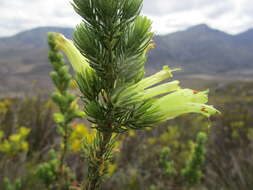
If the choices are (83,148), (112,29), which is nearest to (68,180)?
(83,148)

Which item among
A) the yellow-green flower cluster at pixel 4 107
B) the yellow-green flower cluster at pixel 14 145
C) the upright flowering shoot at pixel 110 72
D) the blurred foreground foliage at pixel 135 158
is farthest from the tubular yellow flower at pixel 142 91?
the yellow-green flower cluster at pixel 4 107

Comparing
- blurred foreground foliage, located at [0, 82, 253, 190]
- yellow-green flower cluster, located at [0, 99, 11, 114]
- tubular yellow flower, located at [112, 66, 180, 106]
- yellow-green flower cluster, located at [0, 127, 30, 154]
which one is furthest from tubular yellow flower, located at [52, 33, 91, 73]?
yellow-green flower cluster, located at [0, 99, 11, 114]

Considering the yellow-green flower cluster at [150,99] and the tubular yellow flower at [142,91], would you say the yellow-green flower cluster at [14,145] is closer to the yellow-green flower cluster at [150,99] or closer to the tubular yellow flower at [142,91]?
the yellow-green flower cluster at [150,99]

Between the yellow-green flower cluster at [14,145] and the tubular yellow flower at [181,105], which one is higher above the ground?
the tubular yellow flower at [181,105]

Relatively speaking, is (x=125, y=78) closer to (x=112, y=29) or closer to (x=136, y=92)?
(x=136, y=92)

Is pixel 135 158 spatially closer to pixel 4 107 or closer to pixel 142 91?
pixel 4 107

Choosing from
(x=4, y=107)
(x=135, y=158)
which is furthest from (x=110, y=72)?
(x=4, y=107)

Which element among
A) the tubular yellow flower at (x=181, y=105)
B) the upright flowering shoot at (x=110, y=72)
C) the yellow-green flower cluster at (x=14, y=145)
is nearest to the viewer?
the upright flowering shoot at (x=110, y=72)
